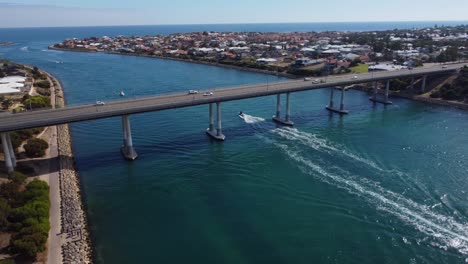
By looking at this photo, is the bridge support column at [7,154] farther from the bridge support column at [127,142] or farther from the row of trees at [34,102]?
the row of trees at [34,102]

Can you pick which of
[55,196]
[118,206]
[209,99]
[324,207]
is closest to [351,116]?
[209,99]

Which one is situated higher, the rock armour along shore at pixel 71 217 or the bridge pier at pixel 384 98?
→ the bridge pier at pixel 384 98

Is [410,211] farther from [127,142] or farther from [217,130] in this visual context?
[127,142]

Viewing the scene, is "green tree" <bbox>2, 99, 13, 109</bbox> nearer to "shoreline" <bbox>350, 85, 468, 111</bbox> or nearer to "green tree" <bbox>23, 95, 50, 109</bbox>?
"green tree" <bbox>23, 95, 50, 109</bbox>

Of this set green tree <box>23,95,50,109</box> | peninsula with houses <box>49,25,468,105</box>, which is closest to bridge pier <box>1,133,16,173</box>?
green tree <box>23,95,50,109</box>

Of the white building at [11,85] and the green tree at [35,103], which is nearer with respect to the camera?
the green tree at [35,103]

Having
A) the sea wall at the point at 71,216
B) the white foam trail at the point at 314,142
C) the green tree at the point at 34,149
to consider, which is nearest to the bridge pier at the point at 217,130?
the white foam trail at the point at 314,142

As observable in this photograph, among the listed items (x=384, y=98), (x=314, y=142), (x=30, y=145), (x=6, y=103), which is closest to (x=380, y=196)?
(x=314, y=142)
